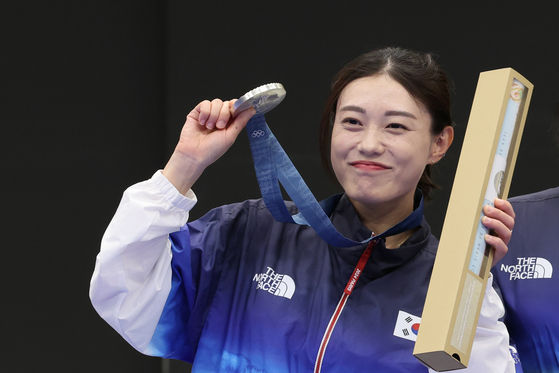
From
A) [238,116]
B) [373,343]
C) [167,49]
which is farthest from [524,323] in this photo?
[167,49]

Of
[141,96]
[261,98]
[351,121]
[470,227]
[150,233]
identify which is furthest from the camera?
[141,96]

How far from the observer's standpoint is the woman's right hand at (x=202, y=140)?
4.44 feet

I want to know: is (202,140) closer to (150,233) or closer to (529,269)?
(150,233)

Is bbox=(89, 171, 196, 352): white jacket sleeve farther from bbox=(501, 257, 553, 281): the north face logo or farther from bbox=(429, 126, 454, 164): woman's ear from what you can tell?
bbox=(501, 257, 553, 281): the north face logo

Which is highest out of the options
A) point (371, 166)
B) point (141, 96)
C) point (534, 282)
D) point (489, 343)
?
point (141, 96)

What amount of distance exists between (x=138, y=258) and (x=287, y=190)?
0.39m

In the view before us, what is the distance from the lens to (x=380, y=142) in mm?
1434

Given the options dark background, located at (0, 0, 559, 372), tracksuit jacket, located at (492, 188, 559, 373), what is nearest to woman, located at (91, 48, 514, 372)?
tracksuit jacket, located at (492, 188, 559, 373)

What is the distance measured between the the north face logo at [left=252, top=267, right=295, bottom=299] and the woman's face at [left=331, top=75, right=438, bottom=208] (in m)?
0.24

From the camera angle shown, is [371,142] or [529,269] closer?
[371,142]

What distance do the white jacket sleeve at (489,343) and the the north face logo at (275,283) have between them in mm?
348

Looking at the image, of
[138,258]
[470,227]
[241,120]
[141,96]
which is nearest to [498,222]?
[470,227]

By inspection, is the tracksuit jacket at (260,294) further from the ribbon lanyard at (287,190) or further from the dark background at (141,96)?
the dark background at (141,96)

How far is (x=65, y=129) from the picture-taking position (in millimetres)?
2328
